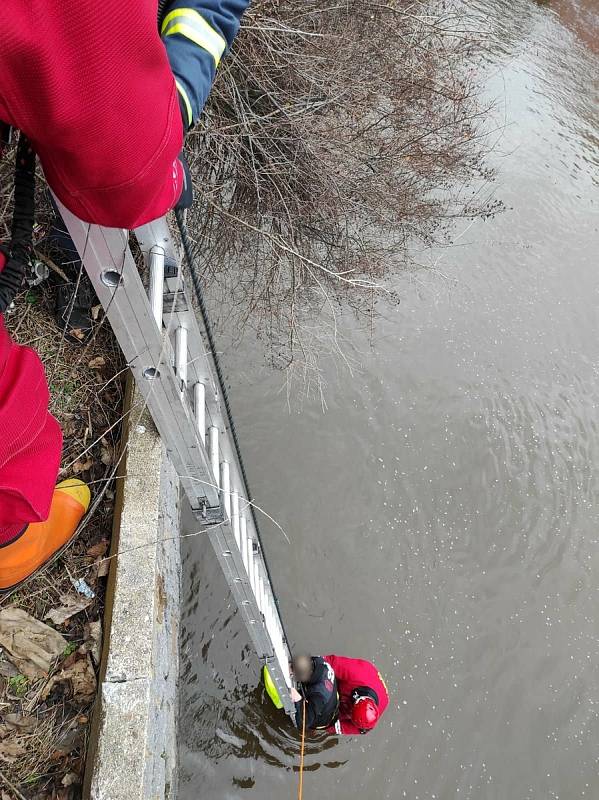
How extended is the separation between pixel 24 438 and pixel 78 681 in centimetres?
162

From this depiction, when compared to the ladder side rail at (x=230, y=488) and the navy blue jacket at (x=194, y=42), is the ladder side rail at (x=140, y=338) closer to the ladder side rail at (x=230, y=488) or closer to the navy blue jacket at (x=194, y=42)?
the ladder side rail at (x=230, y=488)

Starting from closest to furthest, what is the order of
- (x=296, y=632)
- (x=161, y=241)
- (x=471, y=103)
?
(x=161, y=241)
(x=296, y=632)
(x=471, y=103)

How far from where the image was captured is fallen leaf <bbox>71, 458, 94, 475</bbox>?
307 centimetres

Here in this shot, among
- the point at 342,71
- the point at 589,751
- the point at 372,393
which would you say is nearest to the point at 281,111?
the point at 342,71

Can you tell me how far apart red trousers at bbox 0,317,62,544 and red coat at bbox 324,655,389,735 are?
114 inches

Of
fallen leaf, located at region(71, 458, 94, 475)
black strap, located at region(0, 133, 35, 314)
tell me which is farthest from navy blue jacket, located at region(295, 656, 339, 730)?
black strap, located at region(0, 133, 35, 314)

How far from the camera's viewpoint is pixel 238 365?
5.05 metres

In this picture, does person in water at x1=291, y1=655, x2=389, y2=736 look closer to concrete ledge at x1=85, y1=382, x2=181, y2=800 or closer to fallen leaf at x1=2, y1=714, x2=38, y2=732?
concrete ledge at x1=85, y1=382, x2=181, y2=800

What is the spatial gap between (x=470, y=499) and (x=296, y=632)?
2026 mm

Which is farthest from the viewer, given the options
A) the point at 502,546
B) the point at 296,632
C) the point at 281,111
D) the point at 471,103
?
the point at 471,103

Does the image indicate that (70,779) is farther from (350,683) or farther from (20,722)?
(350,683)

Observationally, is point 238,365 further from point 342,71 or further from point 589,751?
point 589,751

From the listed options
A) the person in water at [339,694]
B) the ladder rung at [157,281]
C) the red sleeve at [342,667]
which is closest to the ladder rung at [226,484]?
the ladder rung at [157,281]

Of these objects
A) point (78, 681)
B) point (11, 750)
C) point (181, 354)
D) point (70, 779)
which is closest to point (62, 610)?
point (78, 681)
